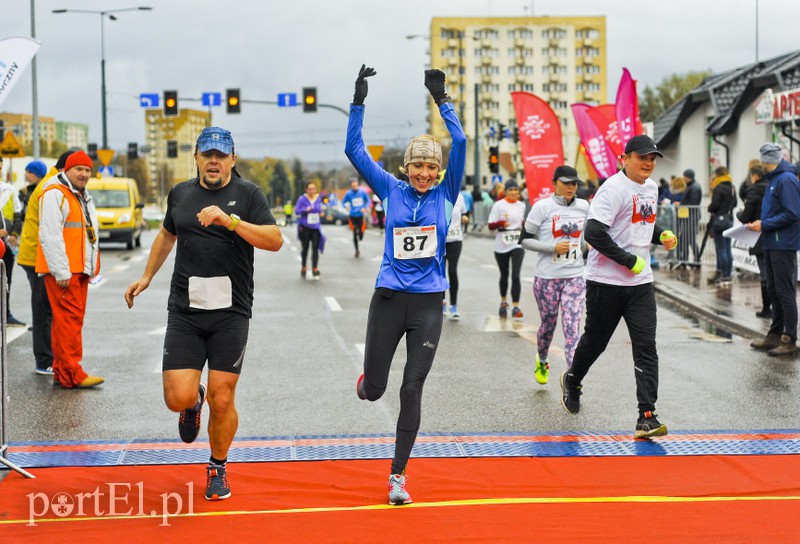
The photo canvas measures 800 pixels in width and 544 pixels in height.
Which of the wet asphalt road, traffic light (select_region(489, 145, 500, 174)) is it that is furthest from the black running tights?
traffic light (select_region(489, 145, 500, 174))

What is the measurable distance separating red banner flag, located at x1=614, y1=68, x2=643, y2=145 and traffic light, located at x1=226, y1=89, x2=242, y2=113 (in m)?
22.1

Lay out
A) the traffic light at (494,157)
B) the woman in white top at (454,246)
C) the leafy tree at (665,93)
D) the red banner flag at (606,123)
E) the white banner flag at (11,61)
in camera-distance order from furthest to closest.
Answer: the leafy tree at (665,93)
the traffic light at (494,157)
the red banner flag at (606,123)
the woman in white top at (454,246)
the white banner flag at (11,61)

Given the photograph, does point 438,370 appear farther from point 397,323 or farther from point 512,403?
point 397,323

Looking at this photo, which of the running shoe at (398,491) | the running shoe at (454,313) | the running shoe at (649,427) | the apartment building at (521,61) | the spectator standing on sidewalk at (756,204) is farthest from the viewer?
the apartment building at (521,61)

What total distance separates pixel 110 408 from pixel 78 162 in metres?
2.04

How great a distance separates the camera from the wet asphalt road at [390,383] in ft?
25.5

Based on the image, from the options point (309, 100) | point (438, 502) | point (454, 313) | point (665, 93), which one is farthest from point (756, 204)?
point (665, 93)

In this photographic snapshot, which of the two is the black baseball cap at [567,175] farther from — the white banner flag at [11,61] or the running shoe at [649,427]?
the white banner flag at [11,61]

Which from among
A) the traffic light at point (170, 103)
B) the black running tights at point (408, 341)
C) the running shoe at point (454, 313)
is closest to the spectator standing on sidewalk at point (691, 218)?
the running shoe at point (454, 313)

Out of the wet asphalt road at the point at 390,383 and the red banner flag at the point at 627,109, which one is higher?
the red banner flag at the point at 627,109

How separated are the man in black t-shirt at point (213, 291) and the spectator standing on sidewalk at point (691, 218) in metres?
16.5

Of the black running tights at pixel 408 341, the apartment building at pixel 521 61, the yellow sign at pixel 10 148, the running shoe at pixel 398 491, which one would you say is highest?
the apartment building at pixel 521 61

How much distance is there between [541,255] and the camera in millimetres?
9219

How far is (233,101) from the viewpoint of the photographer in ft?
132
